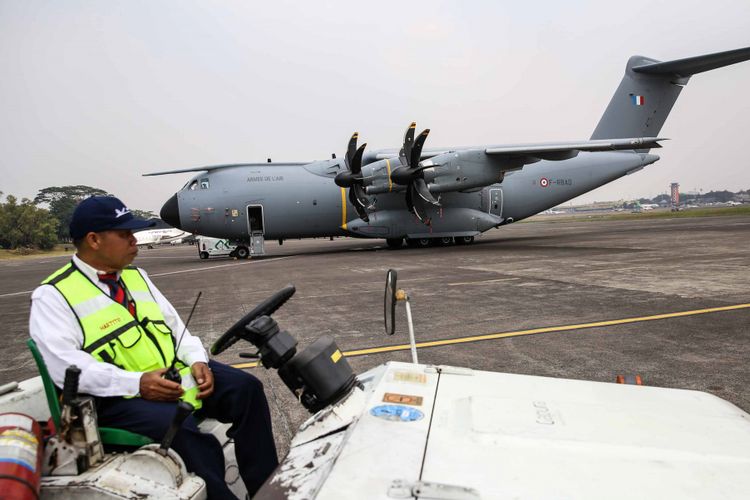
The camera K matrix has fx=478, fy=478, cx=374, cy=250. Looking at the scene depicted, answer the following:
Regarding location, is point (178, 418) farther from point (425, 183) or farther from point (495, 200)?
point (495, 200)

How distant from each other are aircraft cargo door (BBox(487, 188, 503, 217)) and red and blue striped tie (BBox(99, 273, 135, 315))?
20.4 metres

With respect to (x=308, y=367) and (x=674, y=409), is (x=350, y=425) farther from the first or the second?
(x=674, y=409)

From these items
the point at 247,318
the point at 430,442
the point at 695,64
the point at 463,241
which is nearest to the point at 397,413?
the point at 430,442

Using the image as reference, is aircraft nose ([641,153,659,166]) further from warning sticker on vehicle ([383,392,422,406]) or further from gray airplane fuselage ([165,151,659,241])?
warning sticker on vehicle ([383,392,422,406])

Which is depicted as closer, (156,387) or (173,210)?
(156,387)

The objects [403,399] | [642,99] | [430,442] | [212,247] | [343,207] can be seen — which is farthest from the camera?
[212,247]

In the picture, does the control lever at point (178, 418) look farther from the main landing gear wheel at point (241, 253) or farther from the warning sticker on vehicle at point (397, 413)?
the main landing gear wheel at point (241, 253)

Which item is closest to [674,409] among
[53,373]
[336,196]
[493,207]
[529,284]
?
[53,373]

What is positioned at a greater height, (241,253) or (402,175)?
(402,175)

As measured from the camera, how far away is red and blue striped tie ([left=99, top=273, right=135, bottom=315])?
243 centimetres

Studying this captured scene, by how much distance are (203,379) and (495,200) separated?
20675mm

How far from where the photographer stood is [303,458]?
1.59 metres

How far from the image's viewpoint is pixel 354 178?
18.5 m

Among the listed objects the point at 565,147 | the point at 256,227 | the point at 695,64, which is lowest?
the point at 256,227
